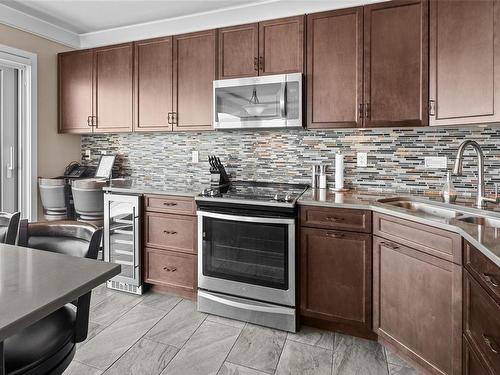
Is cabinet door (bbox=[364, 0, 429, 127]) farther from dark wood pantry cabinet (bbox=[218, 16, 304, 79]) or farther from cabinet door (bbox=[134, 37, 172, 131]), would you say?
cabinet door (bbox=[134, 37, 172, 131])

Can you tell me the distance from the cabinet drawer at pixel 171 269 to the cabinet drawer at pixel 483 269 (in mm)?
1862

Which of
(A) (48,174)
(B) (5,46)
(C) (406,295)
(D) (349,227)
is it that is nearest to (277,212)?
(D) (349,227)

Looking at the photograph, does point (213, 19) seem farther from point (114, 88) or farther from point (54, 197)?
point (54, 197)

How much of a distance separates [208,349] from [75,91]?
2947 millimetres

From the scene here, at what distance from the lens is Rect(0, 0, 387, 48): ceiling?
263 cm

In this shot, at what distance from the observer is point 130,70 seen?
3.08m

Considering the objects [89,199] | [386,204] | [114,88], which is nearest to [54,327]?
[386,204]

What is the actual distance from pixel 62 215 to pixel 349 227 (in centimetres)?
280

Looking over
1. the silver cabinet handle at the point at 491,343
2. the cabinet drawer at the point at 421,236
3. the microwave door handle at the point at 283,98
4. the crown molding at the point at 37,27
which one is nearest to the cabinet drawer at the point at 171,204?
the microwave door handle at the point at 283,98

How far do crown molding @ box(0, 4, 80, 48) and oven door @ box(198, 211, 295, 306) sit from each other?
2.53 metres

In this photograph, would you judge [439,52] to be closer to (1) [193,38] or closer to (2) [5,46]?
(1) [193,38]

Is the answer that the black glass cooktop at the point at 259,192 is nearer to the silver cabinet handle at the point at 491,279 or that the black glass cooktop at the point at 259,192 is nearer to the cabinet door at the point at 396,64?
the cabinet door at the point at 396,64

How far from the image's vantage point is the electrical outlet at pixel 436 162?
2389 millimetres

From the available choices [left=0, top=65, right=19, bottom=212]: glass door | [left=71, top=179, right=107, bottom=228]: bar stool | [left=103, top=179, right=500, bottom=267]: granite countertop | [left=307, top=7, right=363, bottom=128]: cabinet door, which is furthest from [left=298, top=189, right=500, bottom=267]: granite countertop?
[left=0, top=65, right=19, bottom=212]: glass door
